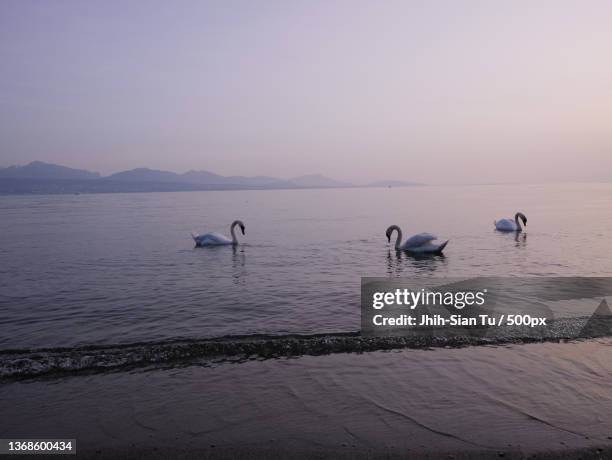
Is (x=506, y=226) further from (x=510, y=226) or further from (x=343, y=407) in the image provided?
(x=343, y=407)

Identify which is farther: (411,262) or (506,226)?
(506,226)

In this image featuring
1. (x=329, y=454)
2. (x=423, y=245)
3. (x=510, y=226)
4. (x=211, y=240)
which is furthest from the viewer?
(x=510, y=226)

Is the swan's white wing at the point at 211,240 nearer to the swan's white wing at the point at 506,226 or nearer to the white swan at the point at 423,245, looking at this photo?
the white swan at the point at 423,245

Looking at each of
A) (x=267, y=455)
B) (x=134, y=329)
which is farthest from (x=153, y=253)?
(x=267, y=455)

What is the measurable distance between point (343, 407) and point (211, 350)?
12.1 ft

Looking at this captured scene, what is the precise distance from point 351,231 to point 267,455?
3045cm

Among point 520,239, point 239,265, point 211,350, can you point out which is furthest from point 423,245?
point 211,350

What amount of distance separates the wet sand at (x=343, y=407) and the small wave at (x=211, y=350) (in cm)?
44

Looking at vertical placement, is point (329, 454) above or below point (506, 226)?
below

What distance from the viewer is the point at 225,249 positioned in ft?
90.2

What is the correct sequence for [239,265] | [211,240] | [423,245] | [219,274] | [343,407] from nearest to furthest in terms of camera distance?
1. [343,407]
2. [219,274]
3. [239,265]
4. [423,245]
5. [211,240]

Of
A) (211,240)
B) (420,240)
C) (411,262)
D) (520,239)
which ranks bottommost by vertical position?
(411,262)

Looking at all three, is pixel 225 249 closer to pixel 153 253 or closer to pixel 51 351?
pixel 153 253

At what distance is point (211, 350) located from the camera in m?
9.56
